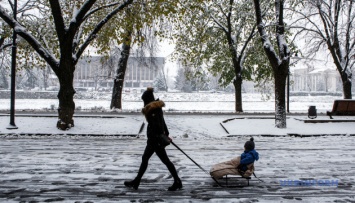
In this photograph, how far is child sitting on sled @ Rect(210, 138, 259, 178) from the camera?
6.21 meters

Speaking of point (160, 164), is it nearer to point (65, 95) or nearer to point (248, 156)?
point (248, 156)

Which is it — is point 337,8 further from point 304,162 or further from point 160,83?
point 160,83

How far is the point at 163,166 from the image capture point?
8086mm

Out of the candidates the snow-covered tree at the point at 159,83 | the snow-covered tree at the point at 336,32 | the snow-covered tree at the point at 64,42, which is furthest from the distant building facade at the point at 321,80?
the snow-covered tree at the point at 64,42

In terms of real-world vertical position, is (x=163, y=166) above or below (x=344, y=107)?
below

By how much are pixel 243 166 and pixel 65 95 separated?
1034 centimetres

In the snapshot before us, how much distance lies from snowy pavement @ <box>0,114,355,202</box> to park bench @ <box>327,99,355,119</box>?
168 inches

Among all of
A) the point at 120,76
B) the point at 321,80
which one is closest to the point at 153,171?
the point at 120,76

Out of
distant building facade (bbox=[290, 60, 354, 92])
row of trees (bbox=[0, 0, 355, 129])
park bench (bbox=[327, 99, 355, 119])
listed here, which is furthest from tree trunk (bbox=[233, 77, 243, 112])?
distant building facade (bbox=[290, 60, 354, 92])

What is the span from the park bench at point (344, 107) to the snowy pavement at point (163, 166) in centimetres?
427

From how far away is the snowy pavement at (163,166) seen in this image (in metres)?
5.80

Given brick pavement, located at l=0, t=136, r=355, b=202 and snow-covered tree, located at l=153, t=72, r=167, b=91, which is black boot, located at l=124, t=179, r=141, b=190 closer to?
brick pavement, located at l=0, t=136, r=355, b=202

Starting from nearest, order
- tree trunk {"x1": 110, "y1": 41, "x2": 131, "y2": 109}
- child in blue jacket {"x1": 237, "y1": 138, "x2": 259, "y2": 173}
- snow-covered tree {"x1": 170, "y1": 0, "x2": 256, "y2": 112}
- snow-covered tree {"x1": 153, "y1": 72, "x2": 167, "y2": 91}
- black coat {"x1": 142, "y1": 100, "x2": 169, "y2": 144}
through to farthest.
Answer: black coat {"x1": 142, "y1": 100, "x2": 169, "y2": 144}, child in blue jacket {"x1": 237, "y1": 138, "x2": 259, "y2": 173}, snow-covered tree {"x1": 170, "y1": 0, "x2": 256, "y2": 112}, tree trunk {"x1": 110, "y1": 41, "x2": 131, "y2": 109}, snow-covered tree {"x1": 153, "y1": 72, "x2": 167, "y2": 91}

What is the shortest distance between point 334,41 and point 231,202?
20970mm
